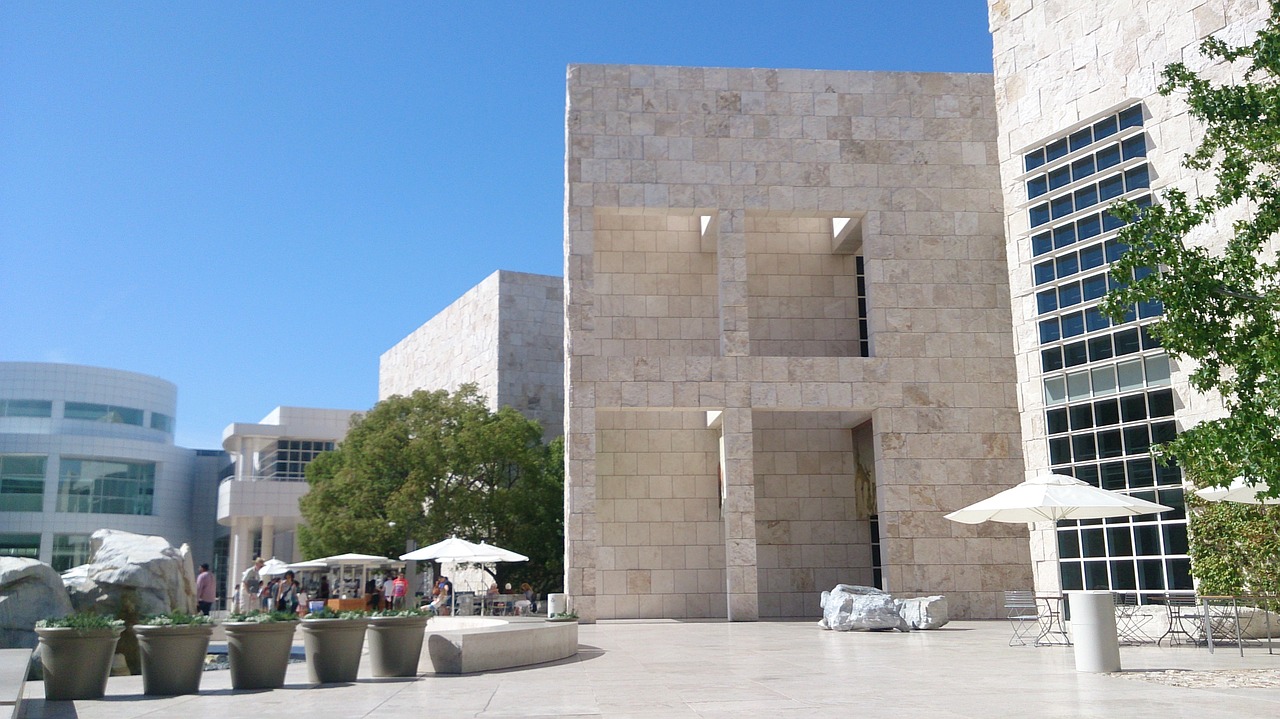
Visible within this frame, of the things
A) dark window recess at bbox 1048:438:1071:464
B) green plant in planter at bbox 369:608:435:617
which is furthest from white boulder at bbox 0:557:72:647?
dark window recess at bbox 1048:438:1071:464

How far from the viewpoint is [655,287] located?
31312 mm

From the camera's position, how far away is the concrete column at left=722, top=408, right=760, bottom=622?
86.9 feet

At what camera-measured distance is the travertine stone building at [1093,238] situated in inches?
842

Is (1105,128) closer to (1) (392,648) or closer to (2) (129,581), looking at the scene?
(1) (392,648)

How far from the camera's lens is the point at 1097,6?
23.4m

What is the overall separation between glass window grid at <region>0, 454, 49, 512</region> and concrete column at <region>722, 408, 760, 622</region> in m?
54.8

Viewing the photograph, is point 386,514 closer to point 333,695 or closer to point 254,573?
point 254,573

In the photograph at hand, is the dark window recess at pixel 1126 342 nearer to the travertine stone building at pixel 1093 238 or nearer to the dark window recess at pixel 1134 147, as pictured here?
the travertine stone building at pixel 1093 238

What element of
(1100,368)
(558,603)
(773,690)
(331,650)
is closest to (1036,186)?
(1100,368)

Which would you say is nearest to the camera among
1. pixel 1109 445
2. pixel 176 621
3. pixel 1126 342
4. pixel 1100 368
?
pixel 176 621

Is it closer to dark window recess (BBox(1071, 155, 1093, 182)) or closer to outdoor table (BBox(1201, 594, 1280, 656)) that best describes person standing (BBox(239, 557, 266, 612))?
dark window recess (BBox(1071, 155, 1093, 182))

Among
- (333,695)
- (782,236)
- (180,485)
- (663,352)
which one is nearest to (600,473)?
(663,352)

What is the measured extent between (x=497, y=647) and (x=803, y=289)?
19.8m

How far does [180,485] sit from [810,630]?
6203 cm
